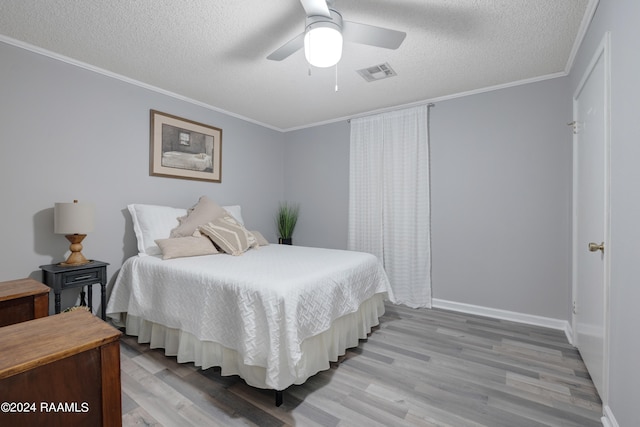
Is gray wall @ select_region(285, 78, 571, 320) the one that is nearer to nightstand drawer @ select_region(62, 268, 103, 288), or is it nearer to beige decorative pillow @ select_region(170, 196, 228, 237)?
beige decorative pillow @ select_region(170, 196, 228, 237)

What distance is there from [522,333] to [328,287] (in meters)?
2.08

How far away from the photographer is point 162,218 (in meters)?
2.98

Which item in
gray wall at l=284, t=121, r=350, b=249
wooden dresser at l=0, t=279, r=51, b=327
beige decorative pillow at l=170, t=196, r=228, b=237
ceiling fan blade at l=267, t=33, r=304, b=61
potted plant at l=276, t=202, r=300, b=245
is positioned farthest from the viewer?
potted plant at l=276, t=202, r=300, b=245

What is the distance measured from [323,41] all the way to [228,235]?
202cm

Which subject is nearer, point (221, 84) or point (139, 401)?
point (139, 401)

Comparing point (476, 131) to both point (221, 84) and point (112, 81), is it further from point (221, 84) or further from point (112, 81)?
point (112, 81)

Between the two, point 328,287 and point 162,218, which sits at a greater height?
point 162,218

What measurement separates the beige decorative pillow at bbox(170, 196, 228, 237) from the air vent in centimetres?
210

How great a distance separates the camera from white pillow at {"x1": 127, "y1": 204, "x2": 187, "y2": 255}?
280 cm

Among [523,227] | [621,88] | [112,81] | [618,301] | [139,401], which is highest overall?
[112,81]

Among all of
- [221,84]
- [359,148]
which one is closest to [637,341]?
[359,148]

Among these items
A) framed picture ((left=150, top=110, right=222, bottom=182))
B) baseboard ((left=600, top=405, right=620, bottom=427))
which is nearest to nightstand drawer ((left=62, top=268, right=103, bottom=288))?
framed picture ((left=150, top=110, right=222, bottom=182))

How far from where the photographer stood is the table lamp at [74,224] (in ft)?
7.63

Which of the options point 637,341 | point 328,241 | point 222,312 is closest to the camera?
point 637,341
